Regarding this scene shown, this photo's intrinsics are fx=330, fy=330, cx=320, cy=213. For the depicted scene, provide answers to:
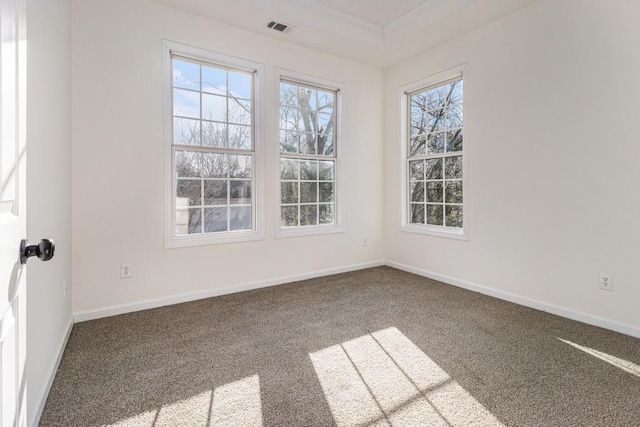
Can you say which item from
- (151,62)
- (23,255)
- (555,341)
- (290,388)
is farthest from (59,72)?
(555,341)

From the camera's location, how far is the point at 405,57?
4.32 meters

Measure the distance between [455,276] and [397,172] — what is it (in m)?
1.57

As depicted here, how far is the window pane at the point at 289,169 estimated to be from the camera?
3.99 m

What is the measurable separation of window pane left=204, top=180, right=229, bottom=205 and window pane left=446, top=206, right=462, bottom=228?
103 inches

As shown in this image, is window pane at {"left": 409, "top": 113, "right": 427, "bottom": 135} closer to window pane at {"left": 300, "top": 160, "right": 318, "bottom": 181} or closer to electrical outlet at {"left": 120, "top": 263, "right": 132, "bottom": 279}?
window pane at {"left": 300, "top": 160, "right": 318, "bottom": 181}

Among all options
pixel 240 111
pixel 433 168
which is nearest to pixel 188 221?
pixel 240 111

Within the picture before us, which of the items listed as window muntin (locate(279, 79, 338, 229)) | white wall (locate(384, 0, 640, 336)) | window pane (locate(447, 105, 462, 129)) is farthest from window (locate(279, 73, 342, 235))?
white wall (locate(384, 0, 640, 336))

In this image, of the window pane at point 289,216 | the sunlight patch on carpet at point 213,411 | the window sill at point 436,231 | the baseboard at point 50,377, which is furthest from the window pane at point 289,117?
the sunlight patch on carpet at point 213,411

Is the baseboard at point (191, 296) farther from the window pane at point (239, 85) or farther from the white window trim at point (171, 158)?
the window pane at point (239, 85)

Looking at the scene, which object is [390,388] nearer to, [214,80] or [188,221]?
[188,221]

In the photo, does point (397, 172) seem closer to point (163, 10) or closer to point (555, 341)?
point (555, 341)

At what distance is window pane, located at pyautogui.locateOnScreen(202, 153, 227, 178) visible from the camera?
3.45 meters

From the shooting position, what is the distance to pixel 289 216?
4043 millimetres

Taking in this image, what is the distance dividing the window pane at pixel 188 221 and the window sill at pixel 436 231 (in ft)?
8.68
